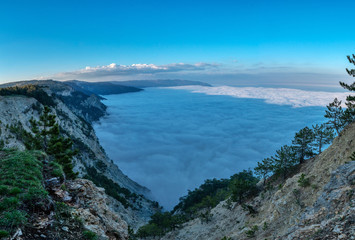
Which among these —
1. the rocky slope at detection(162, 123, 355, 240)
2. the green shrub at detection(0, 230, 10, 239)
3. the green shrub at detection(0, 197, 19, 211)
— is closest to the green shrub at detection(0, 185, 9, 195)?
the green shrub at detection(0, 197, 19, 211)

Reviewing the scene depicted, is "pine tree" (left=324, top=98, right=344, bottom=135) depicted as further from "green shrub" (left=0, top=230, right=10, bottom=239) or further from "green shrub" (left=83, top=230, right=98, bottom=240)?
"green shrub" (left=0, top=230, right=10, bottom=239)

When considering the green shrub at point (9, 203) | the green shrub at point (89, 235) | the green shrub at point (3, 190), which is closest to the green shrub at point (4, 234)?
the green shrub at point (9, 203)

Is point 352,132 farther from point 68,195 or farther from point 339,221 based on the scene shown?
point 68,195

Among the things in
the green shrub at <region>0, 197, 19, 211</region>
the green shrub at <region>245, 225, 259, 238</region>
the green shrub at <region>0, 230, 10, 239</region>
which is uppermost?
the green shrub at <region>0, 197, 19, 211</region>

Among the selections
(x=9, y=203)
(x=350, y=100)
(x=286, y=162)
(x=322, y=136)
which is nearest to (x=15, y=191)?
(x=9, y=203)

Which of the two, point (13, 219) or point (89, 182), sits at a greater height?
point (13, 219)

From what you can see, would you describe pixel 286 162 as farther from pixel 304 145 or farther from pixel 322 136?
pixel 322 136
